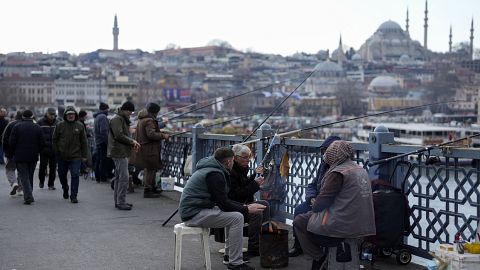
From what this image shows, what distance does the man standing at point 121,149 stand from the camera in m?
8.86

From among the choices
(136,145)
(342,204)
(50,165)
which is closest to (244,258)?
(342,204)

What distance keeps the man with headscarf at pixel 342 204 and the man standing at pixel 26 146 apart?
469cm

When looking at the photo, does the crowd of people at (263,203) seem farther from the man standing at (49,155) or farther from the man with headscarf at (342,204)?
the man standing at (49,155)

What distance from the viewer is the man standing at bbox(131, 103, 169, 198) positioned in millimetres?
9891

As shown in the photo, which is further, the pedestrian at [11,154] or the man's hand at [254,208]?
the pedestrian at [11,154]

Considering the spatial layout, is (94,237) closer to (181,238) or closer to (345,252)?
(181,238)

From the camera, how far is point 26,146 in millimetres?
9312

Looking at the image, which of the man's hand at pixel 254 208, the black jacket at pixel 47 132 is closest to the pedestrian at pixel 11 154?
the black jacket at pixel 47 132

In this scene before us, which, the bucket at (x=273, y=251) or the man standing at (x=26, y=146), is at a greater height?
the man standing at (x=26, y=146)

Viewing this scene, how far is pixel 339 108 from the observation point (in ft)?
444

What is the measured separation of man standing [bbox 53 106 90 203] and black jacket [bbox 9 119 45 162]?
11.6 inches

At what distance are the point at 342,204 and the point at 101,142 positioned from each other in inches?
271

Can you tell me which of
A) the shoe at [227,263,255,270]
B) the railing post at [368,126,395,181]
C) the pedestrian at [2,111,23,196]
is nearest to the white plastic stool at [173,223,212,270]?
the shoe at [227,263,255,270]

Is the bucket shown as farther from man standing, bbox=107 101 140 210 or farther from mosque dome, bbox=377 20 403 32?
mosque dome, bbox=377 20 403 32
